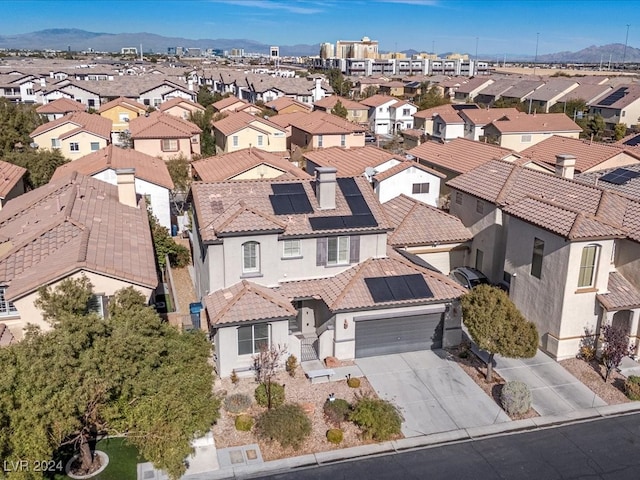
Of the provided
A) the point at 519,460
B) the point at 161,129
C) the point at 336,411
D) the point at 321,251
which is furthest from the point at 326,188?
the point at 161,129

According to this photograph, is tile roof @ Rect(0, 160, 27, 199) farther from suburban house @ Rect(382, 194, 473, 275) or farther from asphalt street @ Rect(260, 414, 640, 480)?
asphalt street @ Rect(260, 414, 640, 480)

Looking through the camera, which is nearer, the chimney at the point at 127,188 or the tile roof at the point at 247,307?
the tile roof at the point at 247,307

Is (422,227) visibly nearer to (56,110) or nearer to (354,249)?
(354,249)

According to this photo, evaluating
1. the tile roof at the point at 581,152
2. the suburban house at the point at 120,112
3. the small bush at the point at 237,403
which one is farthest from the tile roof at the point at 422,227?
the suburban house at the point at 120,112

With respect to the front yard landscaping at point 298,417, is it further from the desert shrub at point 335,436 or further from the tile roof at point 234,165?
the tile roof at point 234,165

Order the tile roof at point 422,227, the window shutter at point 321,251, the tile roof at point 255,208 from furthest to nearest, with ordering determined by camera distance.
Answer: the tile roof at point 422,227, the window shutter at point 321,251, the tile roof at point 255,208

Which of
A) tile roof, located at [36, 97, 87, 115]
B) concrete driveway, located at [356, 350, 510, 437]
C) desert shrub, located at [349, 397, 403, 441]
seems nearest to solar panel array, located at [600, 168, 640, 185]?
concrete driveway, located at [356, 350, 510, 437]

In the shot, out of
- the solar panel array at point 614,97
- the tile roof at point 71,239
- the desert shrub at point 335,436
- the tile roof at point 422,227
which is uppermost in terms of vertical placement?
the solar panel array at point 614,97
